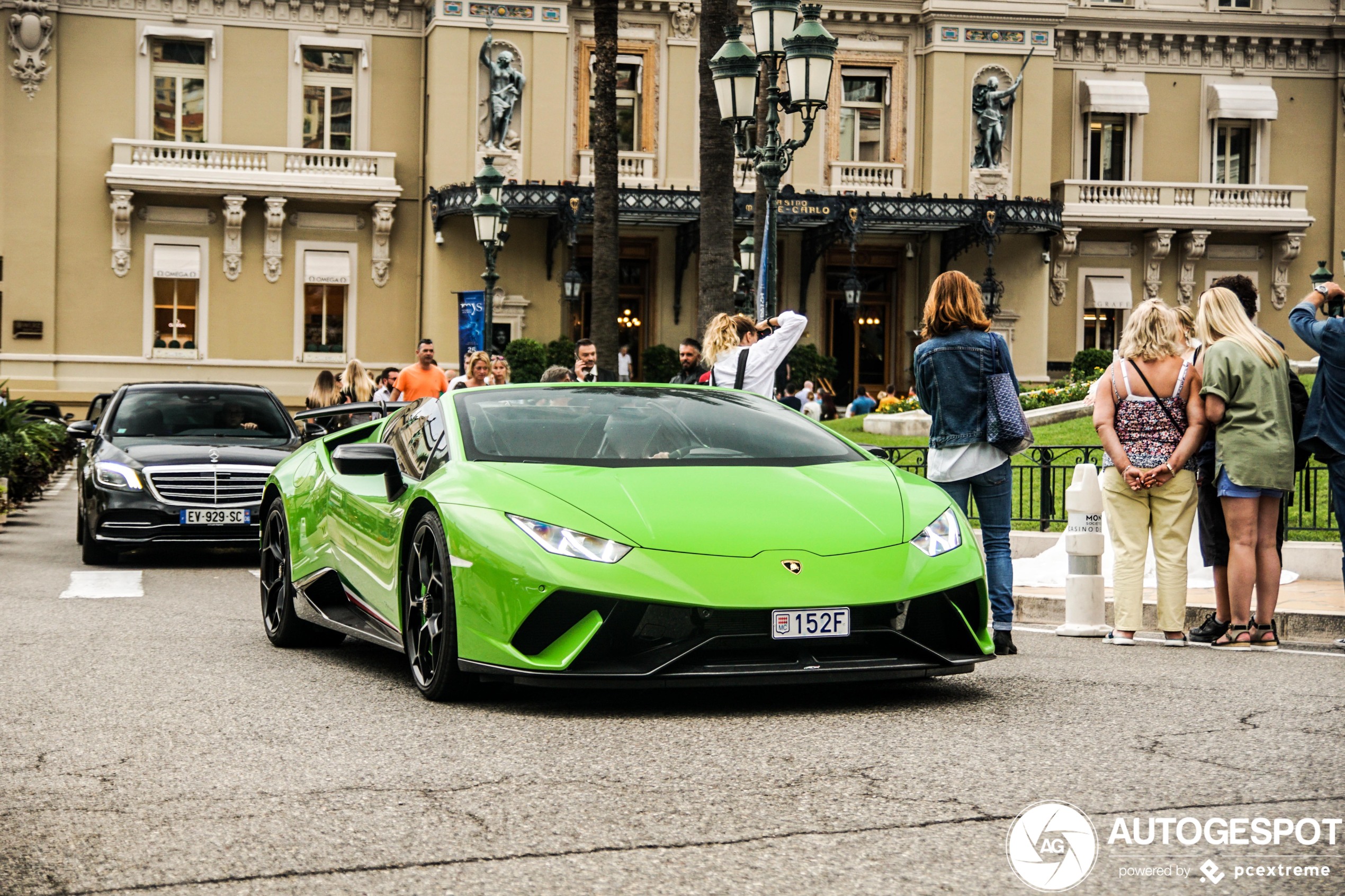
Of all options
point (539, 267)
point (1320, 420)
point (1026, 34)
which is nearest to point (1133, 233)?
point (1026, 34)

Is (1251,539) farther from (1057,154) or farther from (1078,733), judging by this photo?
(1057,154)

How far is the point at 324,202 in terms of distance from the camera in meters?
40.4

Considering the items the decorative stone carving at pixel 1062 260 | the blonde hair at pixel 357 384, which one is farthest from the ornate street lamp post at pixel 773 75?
the decorative stone carving at pixel 1062 260

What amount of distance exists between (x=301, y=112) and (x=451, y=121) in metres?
3.91

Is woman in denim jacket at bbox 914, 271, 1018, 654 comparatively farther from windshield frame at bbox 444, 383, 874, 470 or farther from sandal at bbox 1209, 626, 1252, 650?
sandal at bbox 1209, 626, 1252, 650

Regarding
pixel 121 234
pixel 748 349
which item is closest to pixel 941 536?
pixel 748 349

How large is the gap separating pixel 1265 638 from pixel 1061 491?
27.1 feet

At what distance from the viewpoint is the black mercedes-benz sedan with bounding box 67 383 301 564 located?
13859 mm

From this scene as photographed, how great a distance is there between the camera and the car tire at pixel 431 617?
648cm

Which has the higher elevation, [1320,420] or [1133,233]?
[1133,233]

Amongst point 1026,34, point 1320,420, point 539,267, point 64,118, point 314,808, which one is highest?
point 1026,34

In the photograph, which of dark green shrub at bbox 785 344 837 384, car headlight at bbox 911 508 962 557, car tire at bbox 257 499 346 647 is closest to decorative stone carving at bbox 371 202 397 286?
dark green shrub at bbox 785 344 837 384

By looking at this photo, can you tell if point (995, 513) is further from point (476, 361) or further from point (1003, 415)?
point (476, 361)

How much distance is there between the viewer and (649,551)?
6.11 metres
